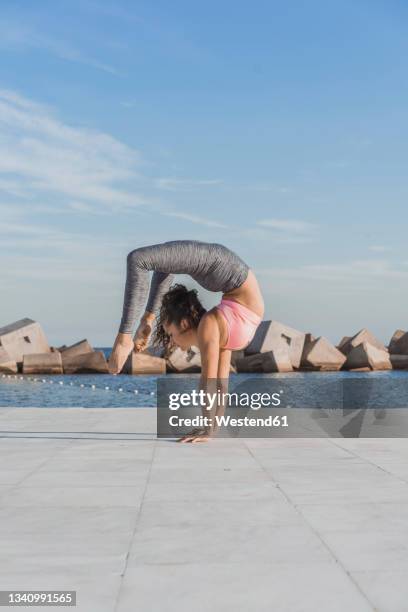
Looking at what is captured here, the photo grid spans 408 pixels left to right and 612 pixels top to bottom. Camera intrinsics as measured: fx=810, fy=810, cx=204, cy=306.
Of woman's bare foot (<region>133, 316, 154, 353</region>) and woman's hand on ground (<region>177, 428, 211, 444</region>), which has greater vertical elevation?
woman's bare foot (<region>133, 316, 154, 353</region>)

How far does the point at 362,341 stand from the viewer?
4397 centimetres

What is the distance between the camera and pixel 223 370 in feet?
19.5

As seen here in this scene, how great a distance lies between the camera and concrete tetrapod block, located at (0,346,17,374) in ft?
118

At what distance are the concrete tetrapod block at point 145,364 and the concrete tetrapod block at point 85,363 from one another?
1324 millimetres

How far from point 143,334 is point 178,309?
0.32m

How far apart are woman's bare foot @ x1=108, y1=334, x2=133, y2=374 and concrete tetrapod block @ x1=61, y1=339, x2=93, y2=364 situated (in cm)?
3381
